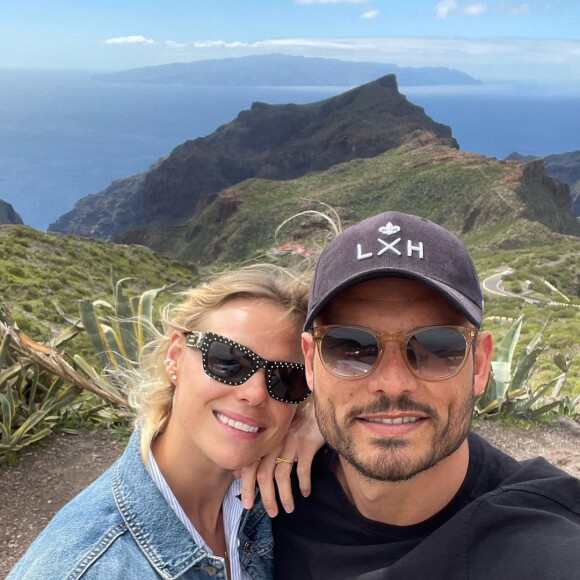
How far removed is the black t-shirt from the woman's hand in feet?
0.20

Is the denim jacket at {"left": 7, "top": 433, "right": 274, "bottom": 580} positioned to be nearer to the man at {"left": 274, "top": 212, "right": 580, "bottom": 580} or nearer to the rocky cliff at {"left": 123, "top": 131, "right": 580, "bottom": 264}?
the man at {"left": 274, "top": 212, "right": 580, "bottom": 580}

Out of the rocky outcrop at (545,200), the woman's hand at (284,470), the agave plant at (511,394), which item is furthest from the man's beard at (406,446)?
the rocky outcrop at (545,200)

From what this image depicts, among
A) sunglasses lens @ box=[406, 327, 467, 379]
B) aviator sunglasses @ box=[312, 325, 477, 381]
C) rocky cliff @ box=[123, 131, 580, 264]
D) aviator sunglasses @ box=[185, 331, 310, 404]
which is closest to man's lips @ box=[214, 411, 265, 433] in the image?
aviator sunglasses @ box=[185, 331, 310, 404]

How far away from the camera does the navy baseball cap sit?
173cm

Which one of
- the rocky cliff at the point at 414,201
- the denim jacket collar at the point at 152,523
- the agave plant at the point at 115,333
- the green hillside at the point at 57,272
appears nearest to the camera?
the denim jacket collar at the point at 152,523

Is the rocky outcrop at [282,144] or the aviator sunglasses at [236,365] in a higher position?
the aviator sunglasses at [236,365]

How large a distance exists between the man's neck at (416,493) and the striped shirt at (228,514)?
490 millimetres

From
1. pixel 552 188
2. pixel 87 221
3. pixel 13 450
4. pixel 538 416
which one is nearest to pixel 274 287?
pixel 13 450

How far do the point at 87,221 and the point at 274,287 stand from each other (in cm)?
20449

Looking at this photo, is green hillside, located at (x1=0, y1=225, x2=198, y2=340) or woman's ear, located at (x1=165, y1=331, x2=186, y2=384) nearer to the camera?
woman's ear, located at (x1=165, y1=331, x2=186, y2=384)

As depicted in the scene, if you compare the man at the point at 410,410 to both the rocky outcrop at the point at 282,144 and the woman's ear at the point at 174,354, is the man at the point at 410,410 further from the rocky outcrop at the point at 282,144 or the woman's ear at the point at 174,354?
the rocky outcrop at the point at 282,144

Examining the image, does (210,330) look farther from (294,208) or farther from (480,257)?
(294,208)

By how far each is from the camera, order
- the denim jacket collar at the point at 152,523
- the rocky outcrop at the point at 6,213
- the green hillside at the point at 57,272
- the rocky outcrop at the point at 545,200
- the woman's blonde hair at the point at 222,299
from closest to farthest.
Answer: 1. the denim jacket collar at the point at 152,523
2. the woman's blonde hair at the point at 222,299
3. the green hillside at the point at 57,272
4. the rocky outcrop at the point at 545,200
5. the rocky outcrop at the point at 6,213

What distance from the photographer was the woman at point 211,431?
5.98 feet
